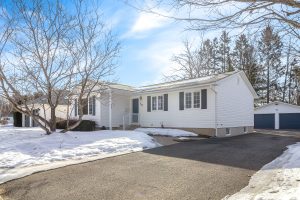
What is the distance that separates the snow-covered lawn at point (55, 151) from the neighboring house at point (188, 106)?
5148 millimetres

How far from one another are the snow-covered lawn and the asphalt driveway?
0.71 meters

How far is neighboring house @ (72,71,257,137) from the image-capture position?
53.5 feet

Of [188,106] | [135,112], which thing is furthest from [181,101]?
[135,112]

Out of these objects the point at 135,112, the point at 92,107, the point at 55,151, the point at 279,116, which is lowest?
the point at 55,151

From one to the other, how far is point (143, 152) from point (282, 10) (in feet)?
20.4

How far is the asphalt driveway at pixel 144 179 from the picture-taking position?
203 inches

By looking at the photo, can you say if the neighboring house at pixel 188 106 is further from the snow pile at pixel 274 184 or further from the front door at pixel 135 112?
the snow pile at pixel 274 184

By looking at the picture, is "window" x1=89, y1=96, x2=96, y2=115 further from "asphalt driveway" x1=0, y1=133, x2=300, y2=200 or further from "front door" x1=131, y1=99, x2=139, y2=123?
"asphalt driveway" x1=0, y1=133, x2=300, y2=200

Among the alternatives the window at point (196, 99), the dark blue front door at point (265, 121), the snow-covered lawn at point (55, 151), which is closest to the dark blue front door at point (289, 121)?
the dark blue front door at point (265, 121)

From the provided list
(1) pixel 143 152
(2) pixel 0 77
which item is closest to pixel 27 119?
(2) pixel 0 77

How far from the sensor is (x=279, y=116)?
90.0 feet

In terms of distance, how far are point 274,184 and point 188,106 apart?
1196 cm

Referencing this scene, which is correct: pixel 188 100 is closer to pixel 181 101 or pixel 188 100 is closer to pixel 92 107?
pixel 181 101

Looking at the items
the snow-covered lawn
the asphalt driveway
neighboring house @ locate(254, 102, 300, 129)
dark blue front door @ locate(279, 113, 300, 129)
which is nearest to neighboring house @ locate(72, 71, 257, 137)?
the snow-covered lawn
